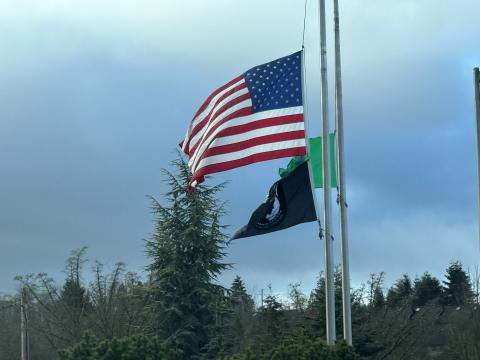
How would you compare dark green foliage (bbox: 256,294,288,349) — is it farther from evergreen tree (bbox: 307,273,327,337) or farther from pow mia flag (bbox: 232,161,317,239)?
pow mia flag (bbox: 232,161,317,239)

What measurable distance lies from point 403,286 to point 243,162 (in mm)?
65161

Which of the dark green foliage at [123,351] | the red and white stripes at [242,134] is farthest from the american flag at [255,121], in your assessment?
the dark green foliage at [123,351]

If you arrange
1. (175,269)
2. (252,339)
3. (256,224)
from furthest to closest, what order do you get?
(175,269) < (252,339) < (256,224)

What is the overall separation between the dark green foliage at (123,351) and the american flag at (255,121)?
3.30 m

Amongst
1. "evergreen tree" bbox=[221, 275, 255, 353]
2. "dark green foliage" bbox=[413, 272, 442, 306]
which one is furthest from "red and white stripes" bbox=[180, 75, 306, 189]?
"dark green foliage" bbox=[413, 272, 442, 306]

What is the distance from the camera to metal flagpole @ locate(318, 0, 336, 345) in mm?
18484

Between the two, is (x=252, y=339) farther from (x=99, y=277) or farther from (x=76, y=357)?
(x=76, y=357)

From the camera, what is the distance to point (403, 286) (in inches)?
3226

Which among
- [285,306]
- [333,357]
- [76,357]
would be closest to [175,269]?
[285,306]

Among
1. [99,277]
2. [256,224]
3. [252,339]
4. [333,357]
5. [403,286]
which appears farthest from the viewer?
[403,286]

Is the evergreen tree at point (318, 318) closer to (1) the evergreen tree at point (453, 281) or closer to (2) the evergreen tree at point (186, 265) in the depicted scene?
(2) the evergreen tree at point (186, 265)

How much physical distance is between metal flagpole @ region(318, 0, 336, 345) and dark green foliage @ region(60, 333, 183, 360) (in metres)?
3.33

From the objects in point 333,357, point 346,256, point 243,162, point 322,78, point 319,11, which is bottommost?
point 333,357

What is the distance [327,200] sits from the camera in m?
18.9
